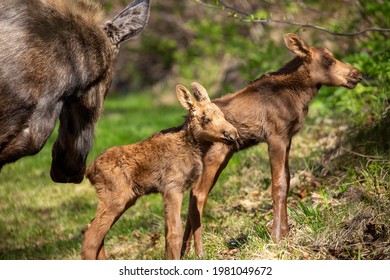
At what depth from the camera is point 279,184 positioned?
19.6 feet

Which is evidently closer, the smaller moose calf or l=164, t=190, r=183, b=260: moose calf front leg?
l=164, t=190, r=183, b=260: moose calf front leg

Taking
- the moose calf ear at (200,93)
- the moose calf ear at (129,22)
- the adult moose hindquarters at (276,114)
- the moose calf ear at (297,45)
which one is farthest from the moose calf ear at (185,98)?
the moose calf ear at (297,45)

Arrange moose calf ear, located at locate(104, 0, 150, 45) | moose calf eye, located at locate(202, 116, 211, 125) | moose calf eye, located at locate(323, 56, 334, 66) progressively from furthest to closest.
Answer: moose calf eye, located at locate(323, 56, 334, 66) < moose calf ear, located at locate(104, 0, 150, 45) < moose calf eye, located at locate(202, 116, 211, 125)

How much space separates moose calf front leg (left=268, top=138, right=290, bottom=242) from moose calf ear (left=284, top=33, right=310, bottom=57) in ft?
2.74

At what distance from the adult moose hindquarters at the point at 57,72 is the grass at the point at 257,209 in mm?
1268

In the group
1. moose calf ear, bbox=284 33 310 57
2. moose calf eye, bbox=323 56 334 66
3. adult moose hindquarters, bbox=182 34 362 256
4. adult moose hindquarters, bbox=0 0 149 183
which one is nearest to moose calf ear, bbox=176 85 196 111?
adult moose hindquarters, bbox=182 34 362 256

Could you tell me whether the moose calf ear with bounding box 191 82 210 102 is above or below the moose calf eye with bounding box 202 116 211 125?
above

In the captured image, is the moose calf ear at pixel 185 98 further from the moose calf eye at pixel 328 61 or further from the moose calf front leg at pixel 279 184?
the moose calf eye at pixel 328 61

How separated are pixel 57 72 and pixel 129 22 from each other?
3.00 ft

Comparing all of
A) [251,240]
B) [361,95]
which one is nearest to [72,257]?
[251,240]

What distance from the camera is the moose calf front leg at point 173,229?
557 cm

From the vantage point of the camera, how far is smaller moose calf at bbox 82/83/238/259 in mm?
5742

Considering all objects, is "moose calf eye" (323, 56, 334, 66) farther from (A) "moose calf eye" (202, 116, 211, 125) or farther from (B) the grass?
(A) "moose calf eye" (202, 116, 211, 125)

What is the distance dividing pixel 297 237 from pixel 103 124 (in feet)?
29.5
